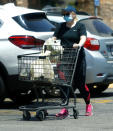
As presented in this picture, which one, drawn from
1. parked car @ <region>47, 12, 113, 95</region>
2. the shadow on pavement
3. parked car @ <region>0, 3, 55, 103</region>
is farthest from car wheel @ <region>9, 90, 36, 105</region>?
parked car @ <region>47, 12, 113, 95</region>

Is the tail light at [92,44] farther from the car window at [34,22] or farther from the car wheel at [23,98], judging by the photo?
the car wheel at [23,98]

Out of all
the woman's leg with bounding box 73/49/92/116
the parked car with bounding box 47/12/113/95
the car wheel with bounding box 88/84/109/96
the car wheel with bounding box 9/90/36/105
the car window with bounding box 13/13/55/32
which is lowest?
the car wheel with bounding box 88/84/109/96

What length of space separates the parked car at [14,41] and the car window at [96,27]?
1838 millimetres

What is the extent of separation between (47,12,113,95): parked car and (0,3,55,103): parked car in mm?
1488

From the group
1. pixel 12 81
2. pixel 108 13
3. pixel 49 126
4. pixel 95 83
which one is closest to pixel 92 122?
pixel 49 126

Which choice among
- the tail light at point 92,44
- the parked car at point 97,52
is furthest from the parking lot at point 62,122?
the tail light at point 92,44

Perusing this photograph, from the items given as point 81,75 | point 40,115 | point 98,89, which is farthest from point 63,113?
point 98,89

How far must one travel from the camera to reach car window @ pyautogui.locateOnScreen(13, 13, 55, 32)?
1237 cm

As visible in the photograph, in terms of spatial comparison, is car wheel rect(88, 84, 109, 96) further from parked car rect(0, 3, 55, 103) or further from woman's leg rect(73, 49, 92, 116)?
woman's leg rect(73, 49, 92, 116)

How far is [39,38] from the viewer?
478 inches

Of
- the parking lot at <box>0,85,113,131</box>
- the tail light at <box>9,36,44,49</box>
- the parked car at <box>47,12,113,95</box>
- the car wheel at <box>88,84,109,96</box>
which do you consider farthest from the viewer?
the car wheel at <box>88,84,109,96</box>

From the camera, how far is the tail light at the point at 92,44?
13735 millimetres

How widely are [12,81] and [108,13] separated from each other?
20662 mm

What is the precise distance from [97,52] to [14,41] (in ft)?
7.69
